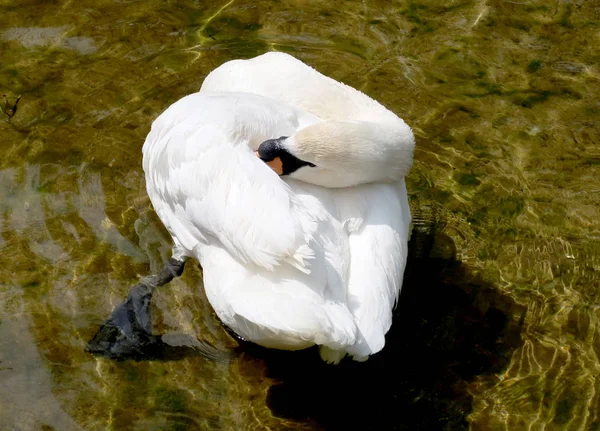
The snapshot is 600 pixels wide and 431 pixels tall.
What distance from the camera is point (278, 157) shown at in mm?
4062

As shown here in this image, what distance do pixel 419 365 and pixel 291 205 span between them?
1.26 meters

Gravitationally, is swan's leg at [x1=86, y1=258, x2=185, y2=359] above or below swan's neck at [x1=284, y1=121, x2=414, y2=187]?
below

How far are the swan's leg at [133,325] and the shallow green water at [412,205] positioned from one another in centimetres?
7

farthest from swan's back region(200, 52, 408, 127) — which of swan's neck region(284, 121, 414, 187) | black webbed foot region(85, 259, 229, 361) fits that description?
black webbed foot region(85, 259, 229, 361)

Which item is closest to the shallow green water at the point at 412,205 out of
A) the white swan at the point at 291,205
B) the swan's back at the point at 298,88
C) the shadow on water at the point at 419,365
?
the shadow on water at the point at 419,365

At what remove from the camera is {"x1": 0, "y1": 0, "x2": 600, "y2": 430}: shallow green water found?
13.4 feet

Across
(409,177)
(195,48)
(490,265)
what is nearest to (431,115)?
(409,177)

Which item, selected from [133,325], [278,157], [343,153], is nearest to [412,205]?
[343,153]

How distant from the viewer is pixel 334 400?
13.8 feet

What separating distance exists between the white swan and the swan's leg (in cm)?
15

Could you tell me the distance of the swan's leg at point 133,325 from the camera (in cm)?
424

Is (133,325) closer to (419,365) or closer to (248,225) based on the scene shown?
(248,225)

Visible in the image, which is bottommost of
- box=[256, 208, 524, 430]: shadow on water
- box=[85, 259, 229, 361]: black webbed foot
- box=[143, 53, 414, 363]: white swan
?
box=[256, 208, 524, 430]: shadow on water

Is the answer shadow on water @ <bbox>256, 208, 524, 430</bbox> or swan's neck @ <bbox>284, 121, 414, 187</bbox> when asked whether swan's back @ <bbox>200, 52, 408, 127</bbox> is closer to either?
swan's neck @ <bbox>284, 121, 414, 187</bbox>
